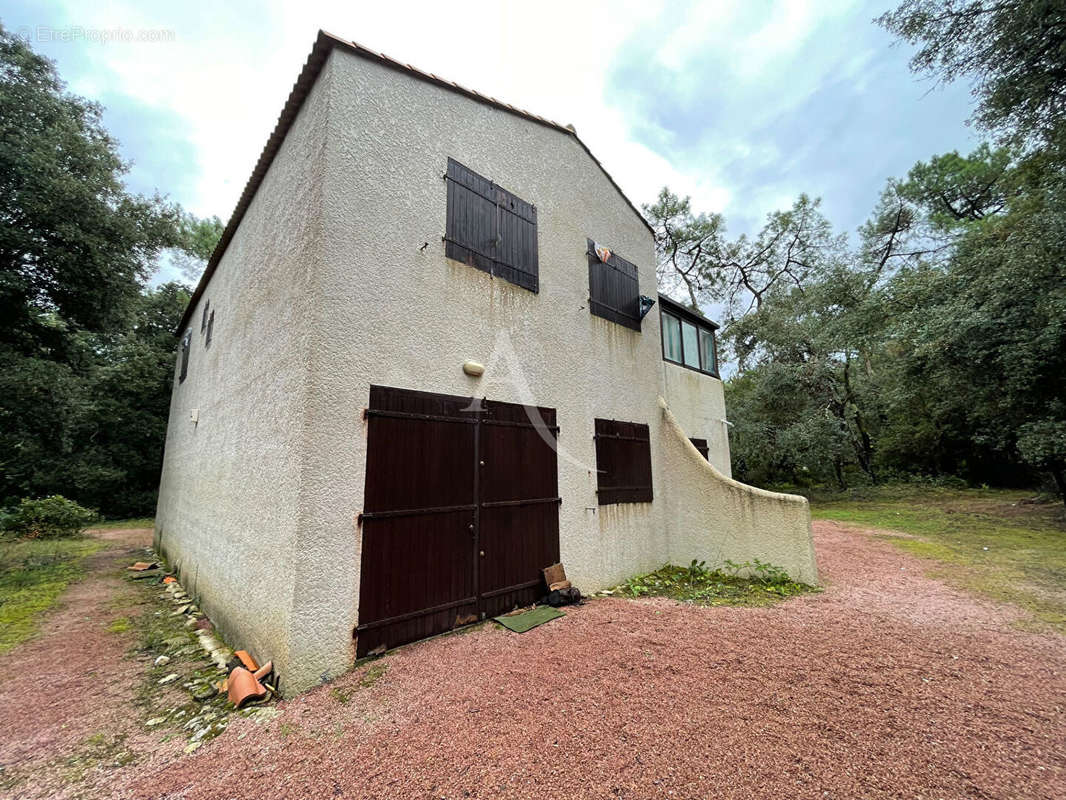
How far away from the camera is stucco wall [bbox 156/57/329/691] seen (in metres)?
3.39

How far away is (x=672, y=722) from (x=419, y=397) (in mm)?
3204

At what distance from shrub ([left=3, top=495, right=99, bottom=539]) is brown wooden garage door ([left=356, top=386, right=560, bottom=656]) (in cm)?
1339

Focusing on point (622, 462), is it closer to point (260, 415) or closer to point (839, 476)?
point (260, 415)

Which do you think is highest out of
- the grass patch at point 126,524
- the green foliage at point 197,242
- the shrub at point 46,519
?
the green foliage at point 197,242

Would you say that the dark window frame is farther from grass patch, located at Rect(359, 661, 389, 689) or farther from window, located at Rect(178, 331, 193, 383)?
window, located at Rect(178, 331, 193, 383)

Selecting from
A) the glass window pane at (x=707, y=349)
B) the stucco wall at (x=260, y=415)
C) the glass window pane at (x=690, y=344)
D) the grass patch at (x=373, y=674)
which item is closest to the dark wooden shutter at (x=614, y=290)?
the glass window pane at (x=690, y=344)

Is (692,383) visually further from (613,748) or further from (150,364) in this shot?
(150,364)

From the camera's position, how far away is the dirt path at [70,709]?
234 cm

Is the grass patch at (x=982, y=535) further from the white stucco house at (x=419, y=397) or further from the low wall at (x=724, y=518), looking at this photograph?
the white stucco house at (x=419, y=397)

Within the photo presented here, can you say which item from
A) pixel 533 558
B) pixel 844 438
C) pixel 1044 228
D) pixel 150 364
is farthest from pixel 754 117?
pixel 150 364

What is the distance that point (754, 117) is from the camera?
38.6 ft

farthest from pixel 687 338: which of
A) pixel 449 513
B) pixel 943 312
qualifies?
pixel 449 513

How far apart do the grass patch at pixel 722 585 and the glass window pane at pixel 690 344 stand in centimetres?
445

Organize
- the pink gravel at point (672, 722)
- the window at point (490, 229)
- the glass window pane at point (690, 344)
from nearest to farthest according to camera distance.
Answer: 1. the pink gravel at point (672, 722)
2. the window at point (490, 229)
3. the glass window pane at point (690, 344)
